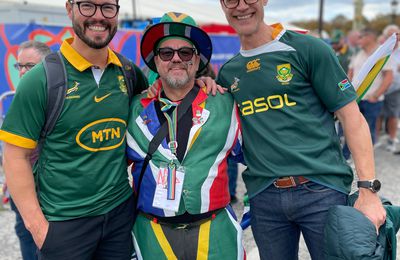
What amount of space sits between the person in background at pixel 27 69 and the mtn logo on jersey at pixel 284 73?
1626 mm

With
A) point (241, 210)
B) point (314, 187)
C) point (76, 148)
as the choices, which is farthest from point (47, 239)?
point (241, 210)

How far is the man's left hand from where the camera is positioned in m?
1.80

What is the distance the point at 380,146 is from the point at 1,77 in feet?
21.6

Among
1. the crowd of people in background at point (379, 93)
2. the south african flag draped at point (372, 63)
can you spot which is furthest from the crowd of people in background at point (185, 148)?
the crowd of people in background at point (379, 93)

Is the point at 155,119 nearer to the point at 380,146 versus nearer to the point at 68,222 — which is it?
the point at 68,222

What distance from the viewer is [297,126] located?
196 cm

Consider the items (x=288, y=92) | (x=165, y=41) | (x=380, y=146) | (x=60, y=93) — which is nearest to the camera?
(x=60, y=93)

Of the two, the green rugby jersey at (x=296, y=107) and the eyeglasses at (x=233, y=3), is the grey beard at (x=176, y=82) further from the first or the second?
the eyeglasses at (x=233, y=3)

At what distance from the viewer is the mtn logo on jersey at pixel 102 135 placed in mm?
1908

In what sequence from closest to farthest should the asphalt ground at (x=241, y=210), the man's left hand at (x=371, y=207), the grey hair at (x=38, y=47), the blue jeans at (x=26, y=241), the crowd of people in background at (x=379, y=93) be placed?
the man's left hand at (x=371, y=207) < the blue jeans at (x=26, y=241) < the grey hair at (x=38, y=47) < the asphalt ground at (x=241, y=210) < the crowd of people in background at (x=379, y=93)

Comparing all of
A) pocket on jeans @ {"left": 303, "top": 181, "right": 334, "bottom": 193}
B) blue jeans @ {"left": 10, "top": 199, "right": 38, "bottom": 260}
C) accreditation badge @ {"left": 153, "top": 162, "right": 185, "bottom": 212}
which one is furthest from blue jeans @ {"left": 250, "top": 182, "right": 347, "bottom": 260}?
blue jeans @ {"left": 10, "top": 199, "right": 38, "bottom": 260}

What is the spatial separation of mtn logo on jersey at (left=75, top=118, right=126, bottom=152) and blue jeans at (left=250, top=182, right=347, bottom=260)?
80 centimetres

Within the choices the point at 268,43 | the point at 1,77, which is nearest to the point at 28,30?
the point at 1,77

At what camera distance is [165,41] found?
2.14 metres
